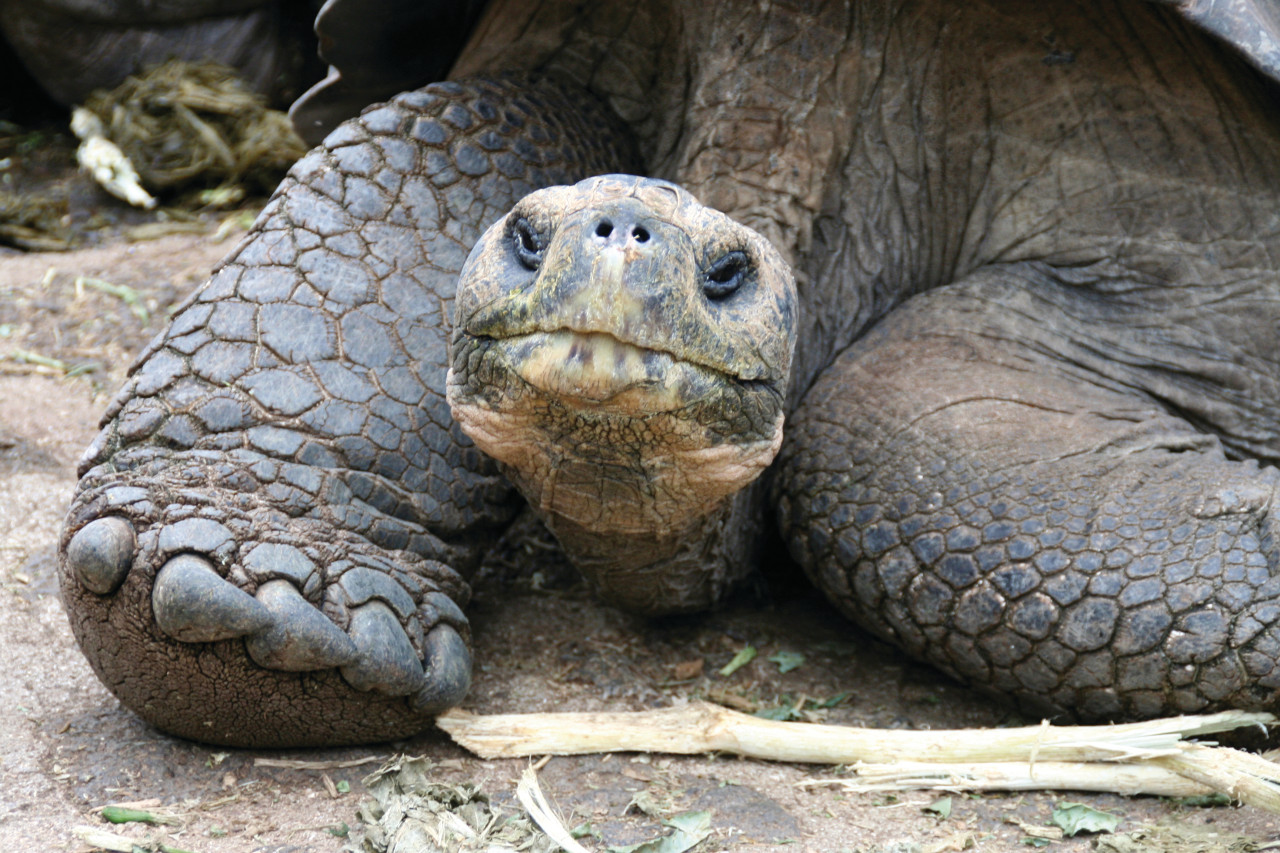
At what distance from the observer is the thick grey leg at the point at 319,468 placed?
7.15 ft

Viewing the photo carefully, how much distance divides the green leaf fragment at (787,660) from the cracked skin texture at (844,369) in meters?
0.18

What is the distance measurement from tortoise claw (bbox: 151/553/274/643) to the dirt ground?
297 mm

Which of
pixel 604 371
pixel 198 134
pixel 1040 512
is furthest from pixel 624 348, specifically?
pixel 198 134

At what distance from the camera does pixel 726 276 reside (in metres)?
2.02

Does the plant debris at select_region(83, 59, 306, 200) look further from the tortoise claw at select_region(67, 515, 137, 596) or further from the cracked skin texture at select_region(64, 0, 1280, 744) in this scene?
the tortoise claw at select_region(67, 515, 137, 596)

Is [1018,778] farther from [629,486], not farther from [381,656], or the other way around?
[381,656]

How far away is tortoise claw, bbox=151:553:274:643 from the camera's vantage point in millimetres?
2094

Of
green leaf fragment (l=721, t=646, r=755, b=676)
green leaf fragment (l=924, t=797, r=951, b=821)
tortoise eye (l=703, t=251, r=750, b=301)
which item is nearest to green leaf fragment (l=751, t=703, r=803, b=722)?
green leaf fragment (l=721, t=646, r=755, b=676)

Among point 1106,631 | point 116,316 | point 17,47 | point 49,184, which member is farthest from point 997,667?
point 17,47

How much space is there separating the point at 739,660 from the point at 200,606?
124cm

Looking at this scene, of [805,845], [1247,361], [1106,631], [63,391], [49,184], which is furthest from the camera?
[49,184]

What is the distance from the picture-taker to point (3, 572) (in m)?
2.94

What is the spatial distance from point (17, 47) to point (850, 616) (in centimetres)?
516

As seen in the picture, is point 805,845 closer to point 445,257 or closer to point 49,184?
point 445,257
